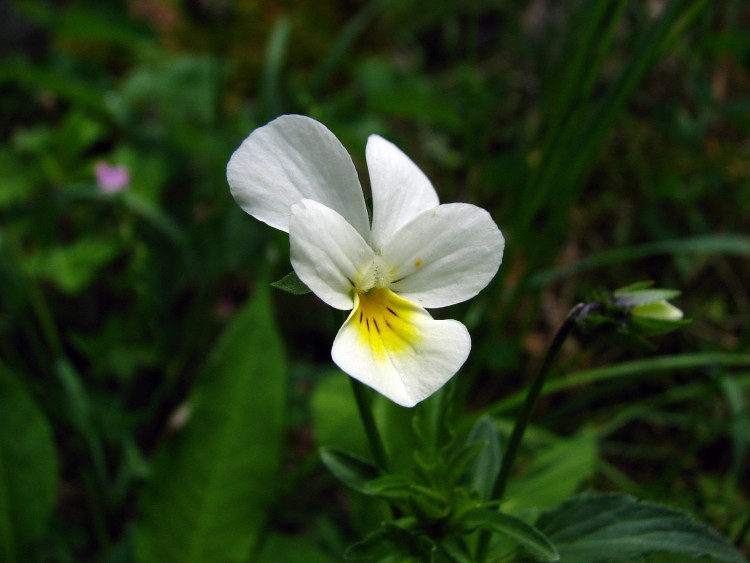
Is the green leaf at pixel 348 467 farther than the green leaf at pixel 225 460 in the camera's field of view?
No

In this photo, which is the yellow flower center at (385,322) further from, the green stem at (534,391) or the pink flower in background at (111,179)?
the pink flower in background at (111,179)

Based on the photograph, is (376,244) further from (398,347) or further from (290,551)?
(290,551)

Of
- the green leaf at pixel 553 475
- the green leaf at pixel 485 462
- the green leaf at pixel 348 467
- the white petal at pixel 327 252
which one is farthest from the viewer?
the green leaf at pixel 553 475

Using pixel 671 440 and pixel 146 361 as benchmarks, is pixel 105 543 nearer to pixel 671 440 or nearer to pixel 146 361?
pixel 146 361

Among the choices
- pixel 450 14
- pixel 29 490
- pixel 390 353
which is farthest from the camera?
pixel 450 14

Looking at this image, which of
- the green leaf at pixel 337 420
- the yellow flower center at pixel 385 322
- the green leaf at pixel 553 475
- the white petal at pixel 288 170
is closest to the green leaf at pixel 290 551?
the green leaf at pixel 337 420

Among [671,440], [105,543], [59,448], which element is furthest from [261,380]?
[671,440]

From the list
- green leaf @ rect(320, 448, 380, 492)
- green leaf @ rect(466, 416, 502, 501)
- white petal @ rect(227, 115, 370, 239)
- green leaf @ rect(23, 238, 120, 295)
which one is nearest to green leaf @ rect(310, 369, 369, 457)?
green leaf @ rect(466, 416, 502, 501)
